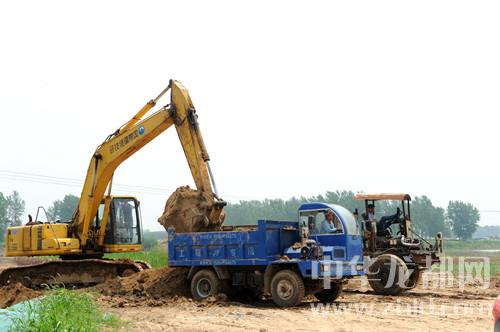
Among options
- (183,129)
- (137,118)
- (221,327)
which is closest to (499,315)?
(221,327)

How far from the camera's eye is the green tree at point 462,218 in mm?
120162

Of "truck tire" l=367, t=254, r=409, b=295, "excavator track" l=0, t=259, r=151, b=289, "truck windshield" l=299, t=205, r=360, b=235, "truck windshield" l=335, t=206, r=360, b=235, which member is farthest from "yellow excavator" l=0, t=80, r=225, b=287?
"truck tire" l=367, t=254, r=409, b=295

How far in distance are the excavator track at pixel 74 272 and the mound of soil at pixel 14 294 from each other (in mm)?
650

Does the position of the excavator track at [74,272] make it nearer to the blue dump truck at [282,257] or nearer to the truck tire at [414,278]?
the blue dump truck at [282,257]

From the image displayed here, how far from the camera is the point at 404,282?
646 inches

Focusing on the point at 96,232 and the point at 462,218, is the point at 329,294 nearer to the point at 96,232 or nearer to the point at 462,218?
the point at 96,232

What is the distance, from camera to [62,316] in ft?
29.2

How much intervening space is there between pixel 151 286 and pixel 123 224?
397 centimetres

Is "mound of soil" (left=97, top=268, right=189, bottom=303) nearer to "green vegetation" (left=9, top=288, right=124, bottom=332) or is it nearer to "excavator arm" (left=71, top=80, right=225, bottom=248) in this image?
"excavator arm" (left=71, top=80, right=225, bottom=248)

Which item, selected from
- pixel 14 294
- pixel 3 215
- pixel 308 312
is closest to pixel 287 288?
pixel 308 312

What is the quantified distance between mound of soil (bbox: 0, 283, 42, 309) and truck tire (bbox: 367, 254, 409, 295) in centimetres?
926

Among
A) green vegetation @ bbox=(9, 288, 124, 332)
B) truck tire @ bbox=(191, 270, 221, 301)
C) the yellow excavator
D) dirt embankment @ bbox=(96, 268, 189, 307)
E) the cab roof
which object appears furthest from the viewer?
the yellow excavator

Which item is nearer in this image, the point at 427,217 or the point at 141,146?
the point at 141,146

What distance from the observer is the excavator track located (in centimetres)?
1891
